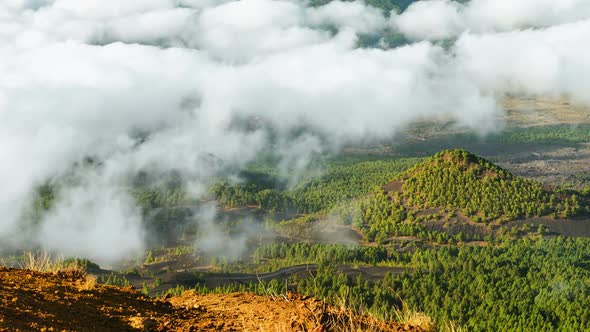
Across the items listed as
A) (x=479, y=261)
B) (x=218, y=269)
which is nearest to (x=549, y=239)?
(x=479, y=261)

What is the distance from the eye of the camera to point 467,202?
182 meters

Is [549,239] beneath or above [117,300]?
beneath

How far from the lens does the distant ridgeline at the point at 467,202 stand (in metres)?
174

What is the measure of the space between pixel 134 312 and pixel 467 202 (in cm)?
17892

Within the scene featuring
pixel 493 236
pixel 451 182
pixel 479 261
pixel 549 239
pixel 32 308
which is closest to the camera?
pixel 32 308

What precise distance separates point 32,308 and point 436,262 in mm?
133755

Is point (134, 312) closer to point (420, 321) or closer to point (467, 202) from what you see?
point (420, 321)

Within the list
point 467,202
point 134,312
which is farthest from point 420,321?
point 467,202

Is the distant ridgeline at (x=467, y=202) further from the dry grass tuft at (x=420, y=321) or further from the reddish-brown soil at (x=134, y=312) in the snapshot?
the reddish-brown soil at (x=134, y=312)

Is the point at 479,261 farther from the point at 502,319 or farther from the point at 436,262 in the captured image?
the point at 502,319

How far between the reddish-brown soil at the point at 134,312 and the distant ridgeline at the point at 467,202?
162m

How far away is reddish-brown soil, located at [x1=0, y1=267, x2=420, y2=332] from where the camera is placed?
13836mm

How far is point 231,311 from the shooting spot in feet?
54.4

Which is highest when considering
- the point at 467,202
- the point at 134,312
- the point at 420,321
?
the point at 134,312
